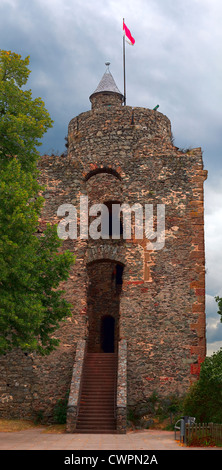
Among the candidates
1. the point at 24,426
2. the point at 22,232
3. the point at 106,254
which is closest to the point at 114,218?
the point at 106,254

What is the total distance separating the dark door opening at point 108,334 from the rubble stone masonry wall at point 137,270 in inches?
230

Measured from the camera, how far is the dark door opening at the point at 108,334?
2472cm

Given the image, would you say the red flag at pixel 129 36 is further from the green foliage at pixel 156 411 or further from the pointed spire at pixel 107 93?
the green foliage at pixel 156 411

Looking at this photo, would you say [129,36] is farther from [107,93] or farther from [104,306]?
[104,306]

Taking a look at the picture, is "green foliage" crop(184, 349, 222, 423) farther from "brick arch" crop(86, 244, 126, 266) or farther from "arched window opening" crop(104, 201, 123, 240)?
"arched window opening" crop(104, 201, 123, 240)

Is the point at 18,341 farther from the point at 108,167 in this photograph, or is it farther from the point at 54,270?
the point at 108,167

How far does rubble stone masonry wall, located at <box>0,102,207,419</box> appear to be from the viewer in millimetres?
17391

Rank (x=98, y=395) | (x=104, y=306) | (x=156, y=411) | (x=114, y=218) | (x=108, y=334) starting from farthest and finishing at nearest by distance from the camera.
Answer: (x=108, y=334) → (x=104, y=306) → (x=114, y=218) → (x=156, y=411) → (x=98, y=395)

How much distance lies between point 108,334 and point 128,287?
23.6ft

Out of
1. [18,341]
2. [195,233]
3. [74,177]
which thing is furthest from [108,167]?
[18,341]

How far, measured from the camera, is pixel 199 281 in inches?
711

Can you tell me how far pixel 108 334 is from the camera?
81.8ft

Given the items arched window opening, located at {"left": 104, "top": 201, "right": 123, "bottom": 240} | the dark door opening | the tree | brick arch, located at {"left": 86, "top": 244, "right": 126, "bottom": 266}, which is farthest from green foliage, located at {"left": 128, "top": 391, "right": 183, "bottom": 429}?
arched window opening, located at {"left": 104, "top": 201, "right": 123, "bottom": 240}
